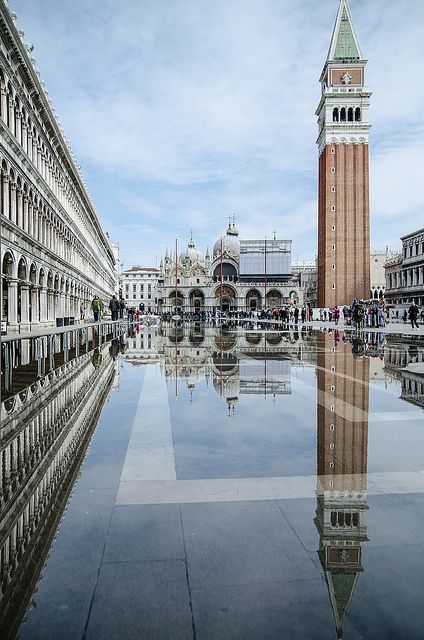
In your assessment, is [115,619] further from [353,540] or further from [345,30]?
[345,30]

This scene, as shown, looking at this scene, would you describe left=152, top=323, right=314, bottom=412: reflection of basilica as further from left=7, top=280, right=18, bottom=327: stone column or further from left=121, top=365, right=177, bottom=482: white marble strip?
left=7, top=280, right=18, bottom=327: stone column

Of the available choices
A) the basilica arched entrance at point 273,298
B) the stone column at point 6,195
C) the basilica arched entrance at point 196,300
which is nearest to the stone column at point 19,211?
the stone column at point 6,195

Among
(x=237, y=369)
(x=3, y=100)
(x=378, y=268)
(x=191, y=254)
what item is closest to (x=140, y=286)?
(x=191, y=254)

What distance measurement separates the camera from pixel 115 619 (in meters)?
2.56

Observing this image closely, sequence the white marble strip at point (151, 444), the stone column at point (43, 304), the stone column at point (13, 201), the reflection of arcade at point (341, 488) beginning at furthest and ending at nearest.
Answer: the stone column at point (43, 304) < the stone column at point (13, 201) < the white marble strip at point (151, 444) < the reflection of arcade at point (341, 488)

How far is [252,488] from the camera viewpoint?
433 cm

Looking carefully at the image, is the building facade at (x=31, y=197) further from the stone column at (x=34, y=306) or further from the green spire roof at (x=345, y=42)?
the green spire roof at (x=345, y=42)

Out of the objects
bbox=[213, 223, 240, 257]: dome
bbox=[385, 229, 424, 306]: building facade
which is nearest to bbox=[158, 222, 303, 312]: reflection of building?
bbox=[213, 223, 240, 257]: dome

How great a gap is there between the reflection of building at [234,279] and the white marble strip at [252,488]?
352ft

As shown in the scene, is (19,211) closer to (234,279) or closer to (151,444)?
(151,444)

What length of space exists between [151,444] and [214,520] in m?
2.12

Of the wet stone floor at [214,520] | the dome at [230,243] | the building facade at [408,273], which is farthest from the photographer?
the dome at [230,243]

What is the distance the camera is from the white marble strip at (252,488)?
4.13 metres

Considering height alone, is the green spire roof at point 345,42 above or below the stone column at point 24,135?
above
